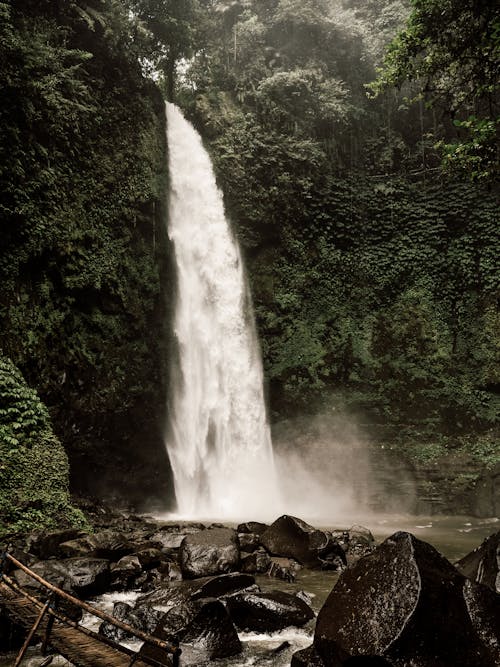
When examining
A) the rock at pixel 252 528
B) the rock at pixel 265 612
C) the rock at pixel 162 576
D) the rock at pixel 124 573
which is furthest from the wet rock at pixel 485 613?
the rock at pixel 252 528

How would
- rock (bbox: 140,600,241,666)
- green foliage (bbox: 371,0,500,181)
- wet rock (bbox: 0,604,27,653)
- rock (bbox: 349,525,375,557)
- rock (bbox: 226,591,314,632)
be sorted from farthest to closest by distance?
rock (bbox: 349,525,375,557)
green foliage (bbox: 371,0,500,181)
rock (bbox: 226,591,314,632)
rock (bbox: 140,600,241,666)
wet rock (bbox: 0,604,27,653)

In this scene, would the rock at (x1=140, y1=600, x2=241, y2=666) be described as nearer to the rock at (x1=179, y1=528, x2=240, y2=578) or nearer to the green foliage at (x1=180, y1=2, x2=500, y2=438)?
the rock at (x1=179, y1=528, x2=240, y2=578)

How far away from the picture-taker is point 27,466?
8.05 meters

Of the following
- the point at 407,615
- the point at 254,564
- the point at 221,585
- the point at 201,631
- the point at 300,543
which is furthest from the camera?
the point at 300,543

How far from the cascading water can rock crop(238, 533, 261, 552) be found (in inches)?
168

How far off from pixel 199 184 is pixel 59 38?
240 inches

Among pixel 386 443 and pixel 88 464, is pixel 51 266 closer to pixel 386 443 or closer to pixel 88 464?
pixel 88 464

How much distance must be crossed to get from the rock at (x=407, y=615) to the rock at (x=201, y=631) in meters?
1.20

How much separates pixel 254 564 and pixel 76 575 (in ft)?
8.53

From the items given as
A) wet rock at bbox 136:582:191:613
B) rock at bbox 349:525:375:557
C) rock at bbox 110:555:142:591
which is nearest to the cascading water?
rock at bbox 349:525:375:557

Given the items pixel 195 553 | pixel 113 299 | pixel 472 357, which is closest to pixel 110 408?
pixel 113 299

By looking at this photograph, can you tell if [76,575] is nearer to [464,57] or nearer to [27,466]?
[27,466]

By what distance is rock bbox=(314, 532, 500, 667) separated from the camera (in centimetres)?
311

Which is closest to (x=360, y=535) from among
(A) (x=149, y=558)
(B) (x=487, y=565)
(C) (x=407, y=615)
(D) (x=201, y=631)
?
(A) (x=149, y=558)
